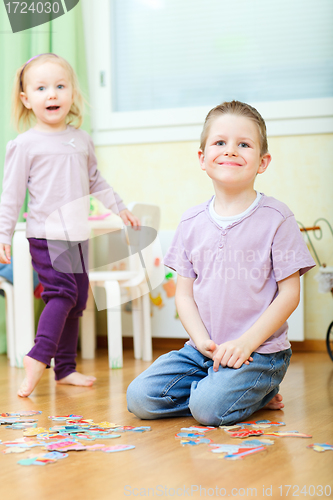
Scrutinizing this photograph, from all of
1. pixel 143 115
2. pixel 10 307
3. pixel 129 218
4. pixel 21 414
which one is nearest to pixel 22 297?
pixel 10 307

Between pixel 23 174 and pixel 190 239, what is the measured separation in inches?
23.0

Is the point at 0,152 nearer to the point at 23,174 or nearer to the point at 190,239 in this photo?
the point at 23,174

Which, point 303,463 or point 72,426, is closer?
point 303,463

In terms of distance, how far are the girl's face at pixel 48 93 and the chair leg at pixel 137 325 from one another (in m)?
0.83

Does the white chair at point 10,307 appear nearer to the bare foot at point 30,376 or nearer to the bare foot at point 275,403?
the bare foot at point 30,376

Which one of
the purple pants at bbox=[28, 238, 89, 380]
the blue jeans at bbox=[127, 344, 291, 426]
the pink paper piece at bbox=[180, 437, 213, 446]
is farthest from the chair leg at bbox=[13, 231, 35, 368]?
the pink paper piece at bbox=[180, 437, 213, 446]

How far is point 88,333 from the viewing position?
7.51 feet

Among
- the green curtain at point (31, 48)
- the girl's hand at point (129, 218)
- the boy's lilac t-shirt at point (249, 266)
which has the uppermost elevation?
the green curtain at point (31, 48)

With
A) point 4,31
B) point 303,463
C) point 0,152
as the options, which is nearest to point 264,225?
point 303,463

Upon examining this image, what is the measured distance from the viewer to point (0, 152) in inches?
90.3

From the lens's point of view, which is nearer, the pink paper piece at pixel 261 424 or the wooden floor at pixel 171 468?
the wooden floor at pixel 171 468

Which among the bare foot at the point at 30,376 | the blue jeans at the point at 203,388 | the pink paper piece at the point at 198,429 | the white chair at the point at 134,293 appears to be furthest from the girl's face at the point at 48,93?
the pink paper piece at the point at 198,429

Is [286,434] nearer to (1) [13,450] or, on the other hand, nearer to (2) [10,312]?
(1) [13,450]

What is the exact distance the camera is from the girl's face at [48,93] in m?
1.62
